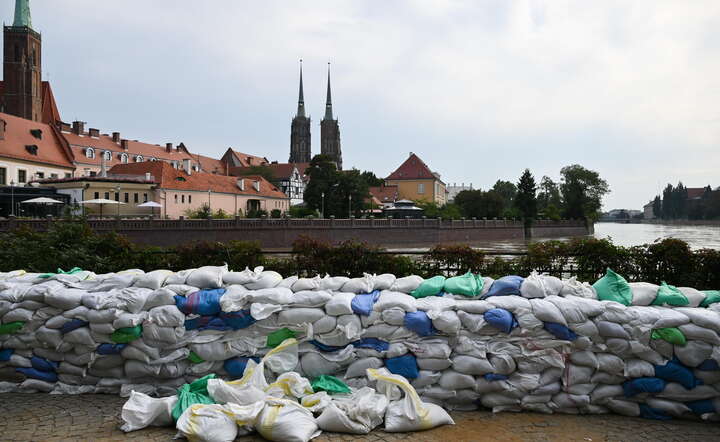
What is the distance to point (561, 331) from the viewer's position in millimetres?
4066

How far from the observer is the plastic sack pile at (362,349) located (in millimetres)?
3910

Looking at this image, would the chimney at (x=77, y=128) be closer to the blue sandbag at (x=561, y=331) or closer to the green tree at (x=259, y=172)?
the green tree at (x=259, y=172)

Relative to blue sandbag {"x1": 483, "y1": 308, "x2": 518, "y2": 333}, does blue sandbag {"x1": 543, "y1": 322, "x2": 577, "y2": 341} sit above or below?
below

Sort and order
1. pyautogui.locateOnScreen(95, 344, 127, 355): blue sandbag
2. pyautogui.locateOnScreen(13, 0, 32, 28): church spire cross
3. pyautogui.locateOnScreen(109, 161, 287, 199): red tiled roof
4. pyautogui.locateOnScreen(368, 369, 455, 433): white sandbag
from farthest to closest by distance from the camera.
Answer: pyautogui.locateOnScreen(13, 0, 32, 28): church spire cross
pyautogui.locateOnScreen(109, 161, 287, 199): red tiled roof
pyautogui.locateOnScreen(95, 344, 127, 355): blue sandbag
pyautogui.locateOnScreen(368, 369, 455, 433): white sandbag

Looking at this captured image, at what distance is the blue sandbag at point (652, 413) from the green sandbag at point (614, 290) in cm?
85

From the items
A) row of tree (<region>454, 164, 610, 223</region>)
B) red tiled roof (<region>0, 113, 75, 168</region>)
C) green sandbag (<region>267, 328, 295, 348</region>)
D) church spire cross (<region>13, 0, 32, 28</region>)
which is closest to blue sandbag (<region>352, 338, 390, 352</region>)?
green sandbag (<region>267, 328, 295, 348</region>)

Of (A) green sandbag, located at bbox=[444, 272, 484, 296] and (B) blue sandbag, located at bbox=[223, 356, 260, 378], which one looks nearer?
(B) blue sandbag, located at bbox=[223, 356, 260, 378]

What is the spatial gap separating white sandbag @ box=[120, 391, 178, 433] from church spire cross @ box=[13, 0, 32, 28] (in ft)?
241

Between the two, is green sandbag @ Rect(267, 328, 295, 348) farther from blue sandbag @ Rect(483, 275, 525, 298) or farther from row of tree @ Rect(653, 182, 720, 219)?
row of tree @ Rect(653, 182, 720, 219)

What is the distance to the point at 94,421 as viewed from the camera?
3.98 m

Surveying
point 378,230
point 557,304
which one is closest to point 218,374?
point 557,304

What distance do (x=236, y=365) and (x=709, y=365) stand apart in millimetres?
3845

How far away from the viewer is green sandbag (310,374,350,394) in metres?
4.15

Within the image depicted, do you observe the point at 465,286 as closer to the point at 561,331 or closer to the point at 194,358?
the point at 561,331
